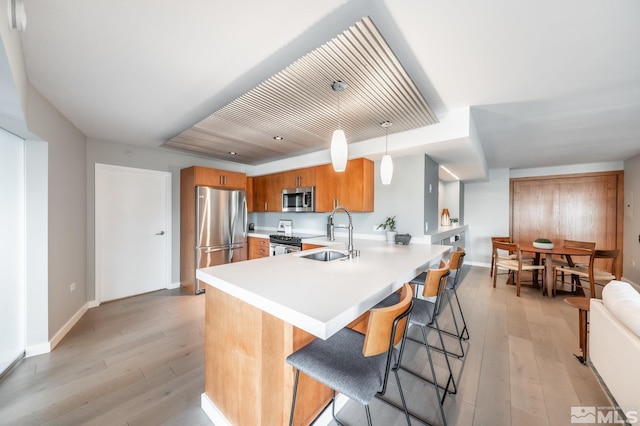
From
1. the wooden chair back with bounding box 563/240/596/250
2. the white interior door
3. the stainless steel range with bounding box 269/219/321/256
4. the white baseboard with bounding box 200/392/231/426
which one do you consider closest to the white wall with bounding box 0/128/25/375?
the white interior door

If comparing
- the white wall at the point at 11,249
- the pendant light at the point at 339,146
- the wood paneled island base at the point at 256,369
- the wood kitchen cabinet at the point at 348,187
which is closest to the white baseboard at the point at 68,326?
the white wall at the point at 11,249

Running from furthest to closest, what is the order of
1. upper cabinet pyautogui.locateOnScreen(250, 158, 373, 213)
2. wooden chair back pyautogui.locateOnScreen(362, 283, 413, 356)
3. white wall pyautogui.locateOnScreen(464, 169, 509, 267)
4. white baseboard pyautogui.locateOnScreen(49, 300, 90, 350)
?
white wall pyautogui.locateOnScreen(464, 169, 509, 267), upper cabinet pyautogui.locateOnScreen(250, 158, 373, 213), white baseboard pyautogui.locateOnScreen(49, 300, 90, 350), wooden chair back pyautogui.locateOnScreen(362, 283, 413, 356)

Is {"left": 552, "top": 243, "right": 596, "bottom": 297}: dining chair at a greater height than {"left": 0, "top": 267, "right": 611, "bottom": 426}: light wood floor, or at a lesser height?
greater

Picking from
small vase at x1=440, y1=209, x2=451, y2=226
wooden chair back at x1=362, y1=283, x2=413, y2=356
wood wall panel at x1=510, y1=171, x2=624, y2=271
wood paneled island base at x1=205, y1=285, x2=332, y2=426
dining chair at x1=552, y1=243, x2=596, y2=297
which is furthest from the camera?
small vase at x1=440, y1=209, x2=451, y2=226

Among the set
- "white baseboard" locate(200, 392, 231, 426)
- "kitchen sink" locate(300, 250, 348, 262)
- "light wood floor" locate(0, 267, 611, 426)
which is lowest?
"light wood floor" locate(0, 267, 611, 426)

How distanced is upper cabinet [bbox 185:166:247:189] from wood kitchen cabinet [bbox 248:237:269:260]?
1070mm

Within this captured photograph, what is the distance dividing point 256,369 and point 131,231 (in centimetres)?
372

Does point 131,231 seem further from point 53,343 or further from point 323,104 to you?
point 323,104

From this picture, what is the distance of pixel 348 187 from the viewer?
12.0 feet

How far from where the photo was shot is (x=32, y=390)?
174 cm

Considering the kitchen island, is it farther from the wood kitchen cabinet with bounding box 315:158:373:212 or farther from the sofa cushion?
the wood kitchen cabinet with bounding box 315:158:373:212

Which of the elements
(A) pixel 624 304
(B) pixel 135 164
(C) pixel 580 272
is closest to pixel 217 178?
(B) pixel 135 164

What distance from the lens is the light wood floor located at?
5.01 feet

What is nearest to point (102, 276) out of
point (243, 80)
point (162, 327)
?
point (162, 327)
